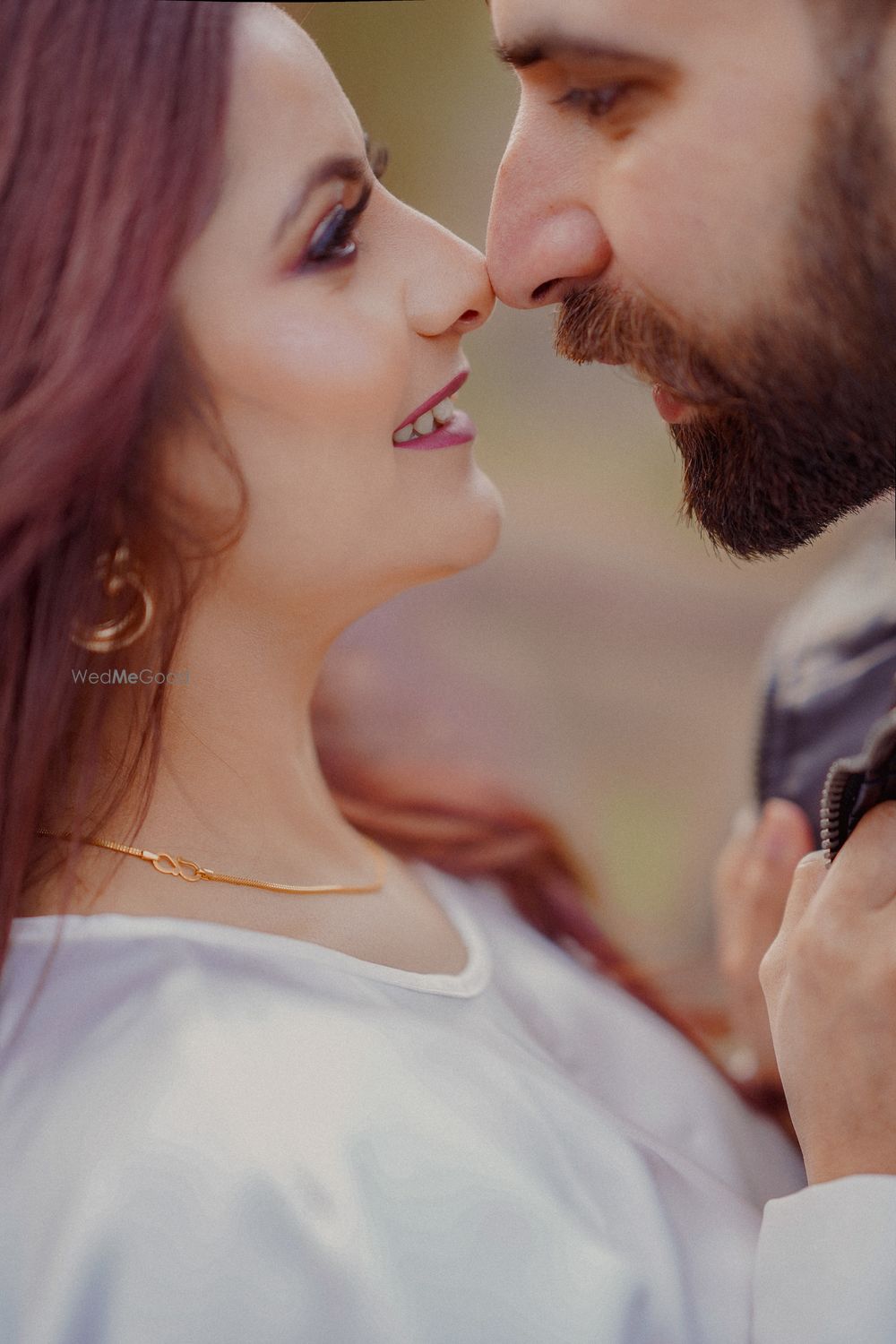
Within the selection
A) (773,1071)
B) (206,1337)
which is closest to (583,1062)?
(773,1071)

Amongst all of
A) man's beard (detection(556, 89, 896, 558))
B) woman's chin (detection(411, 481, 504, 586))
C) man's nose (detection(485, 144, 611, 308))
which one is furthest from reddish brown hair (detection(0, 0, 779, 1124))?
man's beard (detection(556, 89, 896, 558))

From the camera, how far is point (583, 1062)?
1385 millimetres

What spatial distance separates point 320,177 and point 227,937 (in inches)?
28.4

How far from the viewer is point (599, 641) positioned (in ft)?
12.1

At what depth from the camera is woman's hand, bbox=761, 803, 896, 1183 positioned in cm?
Answer: 101

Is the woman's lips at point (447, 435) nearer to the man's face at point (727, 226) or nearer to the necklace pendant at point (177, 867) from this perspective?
the man's face at point (727, 226)

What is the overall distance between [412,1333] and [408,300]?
923mm

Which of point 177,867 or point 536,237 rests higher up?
point 536,237

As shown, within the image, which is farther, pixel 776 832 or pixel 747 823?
pixel 747 823

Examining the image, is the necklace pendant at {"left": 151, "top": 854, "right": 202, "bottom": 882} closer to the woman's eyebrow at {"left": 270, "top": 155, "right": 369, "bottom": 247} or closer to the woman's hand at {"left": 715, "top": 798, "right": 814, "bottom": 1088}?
the woman's eyebrow at {"left": 270, "top": 155, "right": 369, "bottom": 247}

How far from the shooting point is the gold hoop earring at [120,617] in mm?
1142

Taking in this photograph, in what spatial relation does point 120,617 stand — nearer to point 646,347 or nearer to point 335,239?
point 335,239

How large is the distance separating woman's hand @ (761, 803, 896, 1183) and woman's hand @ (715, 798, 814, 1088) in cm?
51

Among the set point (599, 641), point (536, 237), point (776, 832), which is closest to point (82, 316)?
point (536, 237)
